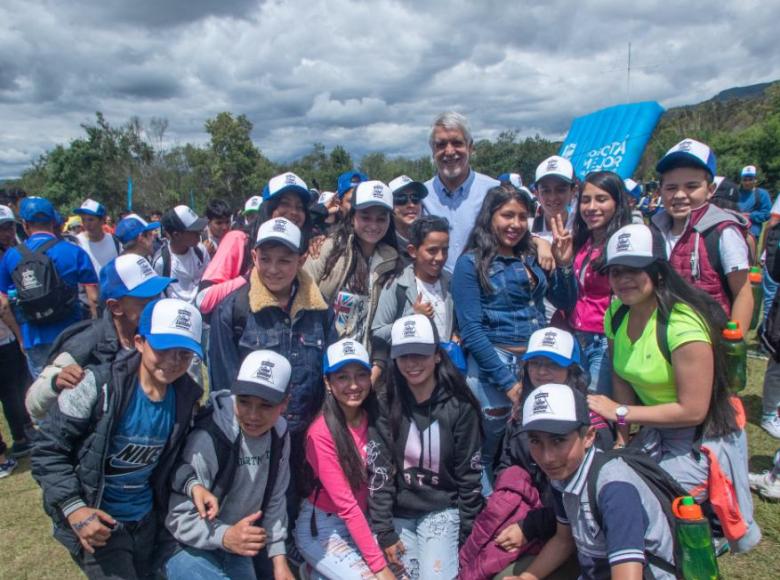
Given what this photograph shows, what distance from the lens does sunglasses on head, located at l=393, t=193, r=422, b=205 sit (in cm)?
Answer: 404

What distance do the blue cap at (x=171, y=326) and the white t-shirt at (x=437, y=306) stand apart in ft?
5.02

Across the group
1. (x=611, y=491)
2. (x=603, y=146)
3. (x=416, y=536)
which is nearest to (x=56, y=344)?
(x=416, y=536)

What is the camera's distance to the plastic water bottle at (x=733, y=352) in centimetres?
243

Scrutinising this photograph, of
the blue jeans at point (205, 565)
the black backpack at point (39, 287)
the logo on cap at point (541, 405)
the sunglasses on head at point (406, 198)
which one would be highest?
the sunglasses on head at point (406, 198)

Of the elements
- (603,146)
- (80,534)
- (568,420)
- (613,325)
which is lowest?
(80,534)

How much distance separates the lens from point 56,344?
8.70 ft

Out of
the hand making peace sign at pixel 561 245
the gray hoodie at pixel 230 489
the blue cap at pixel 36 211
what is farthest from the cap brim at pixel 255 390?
the blue cap at pixel 36 211

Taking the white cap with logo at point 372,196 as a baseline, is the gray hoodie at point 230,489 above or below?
below

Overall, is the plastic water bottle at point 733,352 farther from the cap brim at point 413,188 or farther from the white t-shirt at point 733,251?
the cap brim at point 413,188

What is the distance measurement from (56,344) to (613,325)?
303cm

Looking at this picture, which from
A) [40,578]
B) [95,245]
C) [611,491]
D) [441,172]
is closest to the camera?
[611,491]

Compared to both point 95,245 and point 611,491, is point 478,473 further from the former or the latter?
point 95,245

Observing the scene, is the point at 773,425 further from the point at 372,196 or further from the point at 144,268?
the point at 144,268

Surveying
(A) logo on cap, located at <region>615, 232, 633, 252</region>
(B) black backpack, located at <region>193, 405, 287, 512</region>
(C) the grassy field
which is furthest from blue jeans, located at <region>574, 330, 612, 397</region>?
(B) black backpack, located at <region>193, 405, 287, 512</region>
